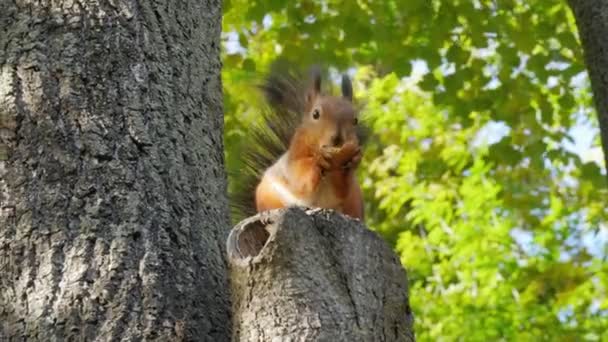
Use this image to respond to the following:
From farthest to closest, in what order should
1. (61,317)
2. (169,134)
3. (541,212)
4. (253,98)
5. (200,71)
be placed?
(541,212), (253,98), (200,71), (169,134), (61,317)

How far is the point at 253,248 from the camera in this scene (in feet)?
5.45

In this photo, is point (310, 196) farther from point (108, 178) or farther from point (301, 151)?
point (108, 178)

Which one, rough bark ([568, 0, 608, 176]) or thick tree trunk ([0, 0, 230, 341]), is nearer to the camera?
thick tree trunk ([0, 0, 230, 341])

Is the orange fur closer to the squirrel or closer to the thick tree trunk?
the squirrel

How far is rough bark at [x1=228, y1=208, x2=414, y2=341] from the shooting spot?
5.03 ft

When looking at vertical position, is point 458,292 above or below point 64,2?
above

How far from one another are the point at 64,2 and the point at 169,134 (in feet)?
1.00

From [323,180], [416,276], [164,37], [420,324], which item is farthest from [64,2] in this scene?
[416,276]

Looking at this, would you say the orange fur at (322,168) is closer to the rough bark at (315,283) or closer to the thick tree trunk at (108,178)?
the thick tree trunk at (108,178)

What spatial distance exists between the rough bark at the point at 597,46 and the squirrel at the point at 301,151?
3.58ft

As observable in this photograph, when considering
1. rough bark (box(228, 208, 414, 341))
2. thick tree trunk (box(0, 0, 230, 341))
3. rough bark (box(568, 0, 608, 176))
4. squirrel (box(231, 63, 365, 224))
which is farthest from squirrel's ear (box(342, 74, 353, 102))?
rough bark (box(568, 0, 608, 176))

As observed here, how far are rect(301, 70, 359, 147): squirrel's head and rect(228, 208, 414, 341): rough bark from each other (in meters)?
0.71

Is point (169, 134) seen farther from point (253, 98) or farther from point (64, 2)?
point (253, 98)

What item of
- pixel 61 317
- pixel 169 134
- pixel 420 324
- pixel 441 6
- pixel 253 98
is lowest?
pixel 61 317
